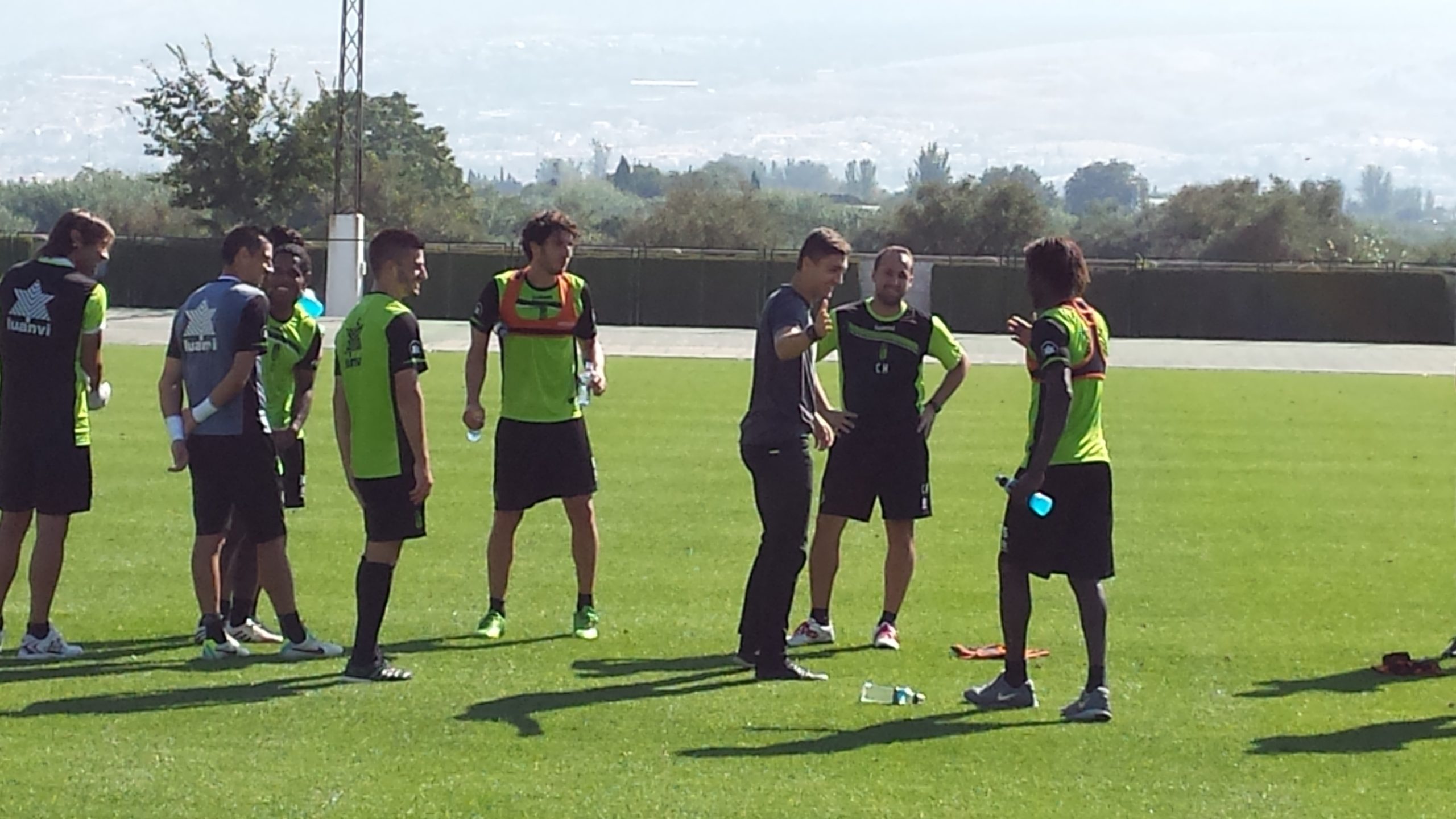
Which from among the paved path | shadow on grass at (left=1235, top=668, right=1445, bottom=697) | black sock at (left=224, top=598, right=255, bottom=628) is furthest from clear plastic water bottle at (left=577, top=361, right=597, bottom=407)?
the paved path

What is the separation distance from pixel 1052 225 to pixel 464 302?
1350 inches

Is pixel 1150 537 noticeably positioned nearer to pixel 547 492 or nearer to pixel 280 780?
pixel 547 492

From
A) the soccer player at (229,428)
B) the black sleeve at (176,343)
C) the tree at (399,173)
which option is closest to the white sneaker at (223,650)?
the soccer player at (229,428)

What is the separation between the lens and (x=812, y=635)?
8586mm

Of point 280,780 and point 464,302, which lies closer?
point 280,780

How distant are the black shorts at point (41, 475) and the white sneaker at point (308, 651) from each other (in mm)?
1056

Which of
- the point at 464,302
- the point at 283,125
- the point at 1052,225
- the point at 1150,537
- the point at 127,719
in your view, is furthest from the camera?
the point at 1052,225

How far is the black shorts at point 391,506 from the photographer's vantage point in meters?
7.41

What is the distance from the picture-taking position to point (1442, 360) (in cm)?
3438

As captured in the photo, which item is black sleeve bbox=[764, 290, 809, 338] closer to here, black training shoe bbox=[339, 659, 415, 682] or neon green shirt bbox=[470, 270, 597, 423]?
neon green shirt bbox=[470, 270, 597, 423]

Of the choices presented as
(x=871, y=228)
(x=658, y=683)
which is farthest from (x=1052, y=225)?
(x=658, y=683)

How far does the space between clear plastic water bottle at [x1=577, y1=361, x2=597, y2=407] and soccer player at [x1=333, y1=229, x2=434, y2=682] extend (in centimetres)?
117

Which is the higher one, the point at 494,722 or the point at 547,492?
the point at 547,492

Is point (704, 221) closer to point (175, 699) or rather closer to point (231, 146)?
point (231, 146)
